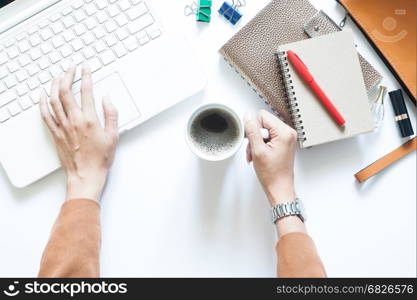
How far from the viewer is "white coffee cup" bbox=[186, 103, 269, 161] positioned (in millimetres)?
715

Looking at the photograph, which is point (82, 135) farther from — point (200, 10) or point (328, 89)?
point (328, 89)

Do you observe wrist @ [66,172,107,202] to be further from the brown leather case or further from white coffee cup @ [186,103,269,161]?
the brown leather case

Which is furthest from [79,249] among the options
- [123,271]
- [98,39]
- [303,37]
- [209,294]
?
[303,37]

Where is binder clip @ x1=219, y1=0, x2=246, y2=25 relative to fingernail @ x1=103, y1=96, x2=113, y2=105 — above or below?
above

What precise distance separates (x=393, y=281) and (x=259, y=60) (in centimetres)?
49

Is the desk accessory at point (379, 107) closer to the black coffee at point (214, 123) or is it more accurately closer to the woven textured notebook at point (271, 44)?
the woven textured notebook at point (271, 44)

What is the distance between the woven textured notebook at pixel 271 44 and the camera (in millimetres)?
785

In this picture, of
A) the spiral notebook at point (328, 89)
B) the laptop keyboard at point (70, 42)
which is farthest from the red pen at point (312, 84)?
the laptop keyboard at point (70, 42)

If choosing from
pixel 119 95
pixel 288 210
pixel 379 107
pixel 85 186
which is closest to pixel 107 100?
pixel 119 95

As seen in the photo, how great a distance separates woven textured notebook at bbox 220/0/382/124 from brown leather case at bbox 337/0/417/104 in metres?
0.05

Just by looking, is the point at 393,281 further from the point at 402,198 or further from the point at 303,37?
the point at 303,37

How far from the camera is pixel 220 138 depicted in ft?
2.46

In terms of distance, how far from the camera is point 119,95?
0.77 metres

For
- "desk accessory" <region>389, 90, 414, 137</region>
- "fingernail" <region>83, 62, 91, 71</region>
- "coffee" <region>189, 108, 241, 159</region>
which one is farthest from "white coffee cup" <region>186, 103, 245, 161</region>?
"desk accessory" <region>389, 90, 414, 137</region>
